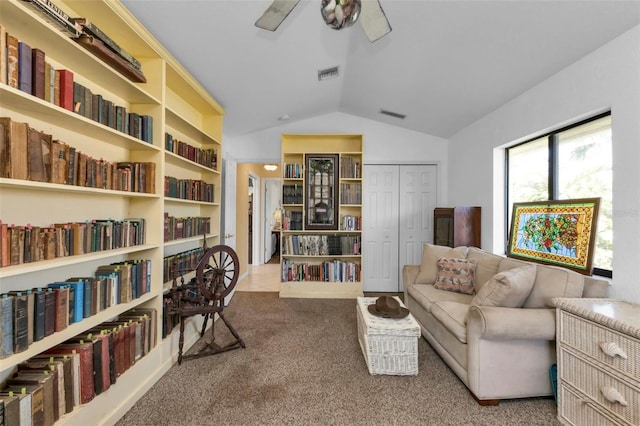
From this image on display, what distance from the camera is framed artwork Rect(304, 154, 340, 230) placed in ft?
12.5

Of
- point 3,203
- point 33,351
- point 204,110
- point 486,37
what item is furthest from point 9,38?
point 486,37

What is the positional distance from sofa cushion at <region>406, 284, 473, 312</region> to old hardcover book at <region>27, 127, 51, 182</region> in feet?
9.09

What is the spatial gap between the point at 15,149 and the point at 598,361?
2989 millimetres

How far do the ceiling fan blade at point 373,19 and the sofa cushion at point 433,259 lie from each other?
7.63 feet

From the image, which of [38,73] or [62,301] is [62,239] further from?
[38,73]

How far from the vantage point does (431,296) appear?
2.49 meters

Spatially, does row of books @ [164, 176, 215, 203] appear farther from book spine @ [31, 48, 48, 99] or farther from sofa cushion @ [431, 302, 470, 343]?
sofa cushion @ [431, 302, 470, 343]

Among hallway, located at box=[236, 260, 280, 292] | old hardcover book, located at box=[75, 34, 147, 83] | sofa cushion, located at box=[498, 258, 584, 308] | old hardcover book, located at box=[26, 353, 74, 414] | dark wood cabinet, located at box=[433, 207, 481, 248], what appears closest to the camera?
old hardcover book, located at box=[26, 353, 74, 414]

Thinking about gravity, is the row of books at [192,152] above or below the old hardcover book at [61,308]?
above

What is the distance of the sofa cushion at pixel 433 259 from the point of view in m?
2.89

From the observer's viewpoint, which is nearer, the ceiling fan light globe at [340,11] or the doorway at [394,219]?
the ceiling fan light globe at [340,11]

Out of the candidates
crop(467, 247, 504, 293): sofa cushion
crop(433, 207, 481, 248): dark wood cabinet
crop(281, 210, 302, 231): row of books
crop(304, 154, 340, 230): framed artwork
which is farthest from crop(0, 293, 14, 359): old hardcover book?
crop(433, 207, 481, 248): dark wood cabinet

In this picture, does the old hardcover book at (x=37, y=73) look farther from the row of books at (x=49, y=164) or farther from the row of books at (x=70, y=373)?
the row of books at (x=70, y=373)

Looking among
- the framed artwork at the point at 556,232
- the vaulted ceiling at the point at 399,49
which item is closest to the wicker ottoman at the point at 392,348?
the framed artwork at the point at 556,232
